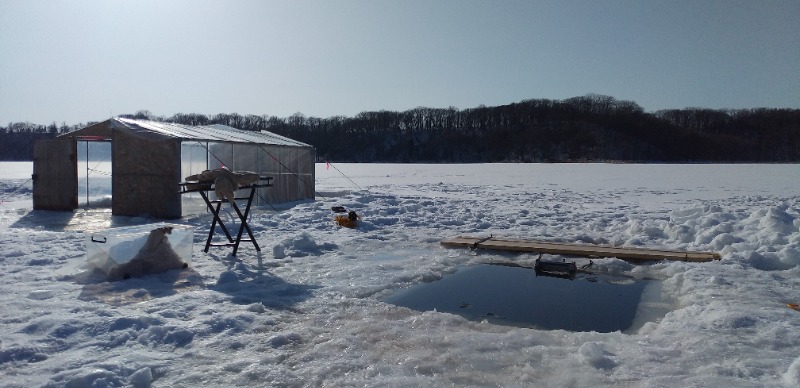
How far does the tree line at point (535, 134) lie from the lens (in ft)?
286

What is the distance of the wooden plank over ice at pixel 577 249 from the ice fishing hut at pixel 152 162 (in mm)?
6959

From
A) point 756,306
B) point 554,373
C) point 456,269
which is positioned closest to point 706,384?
point 554,373

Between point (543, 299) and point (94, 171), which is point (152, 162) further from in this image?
point (543, 299)

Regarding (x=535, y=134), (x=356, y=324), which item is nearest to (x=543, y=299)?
(x=356, y=324)

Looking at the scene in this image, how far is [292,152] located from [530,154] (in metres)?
72.6

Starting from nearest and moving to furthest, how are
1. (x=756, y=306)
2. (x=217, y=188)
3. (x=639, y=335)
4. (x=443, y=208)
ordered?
(x=639, y=335) < (x=756, y=306) < (x=217, y=188) < (x=443, y=208)

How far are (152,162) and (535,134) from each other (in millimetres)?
Answer: 87610

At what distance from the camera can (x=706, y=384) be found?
4301 millimetres

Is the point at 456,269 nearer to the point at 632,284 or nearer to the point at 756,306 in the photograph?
the point at 632,284

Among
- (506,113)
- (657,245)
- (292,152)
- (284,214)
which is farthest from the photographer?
(506,113)

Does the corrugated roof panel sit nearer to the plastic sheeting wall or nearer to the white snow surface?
the plastic sheeting wall

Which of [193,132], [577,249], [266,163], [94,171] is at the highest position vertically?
[193,132]

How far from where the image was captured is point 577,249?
Answer: 1017cm

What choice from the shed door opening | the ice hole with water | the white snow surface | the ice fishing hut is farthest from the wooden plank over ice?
the shed door opening
